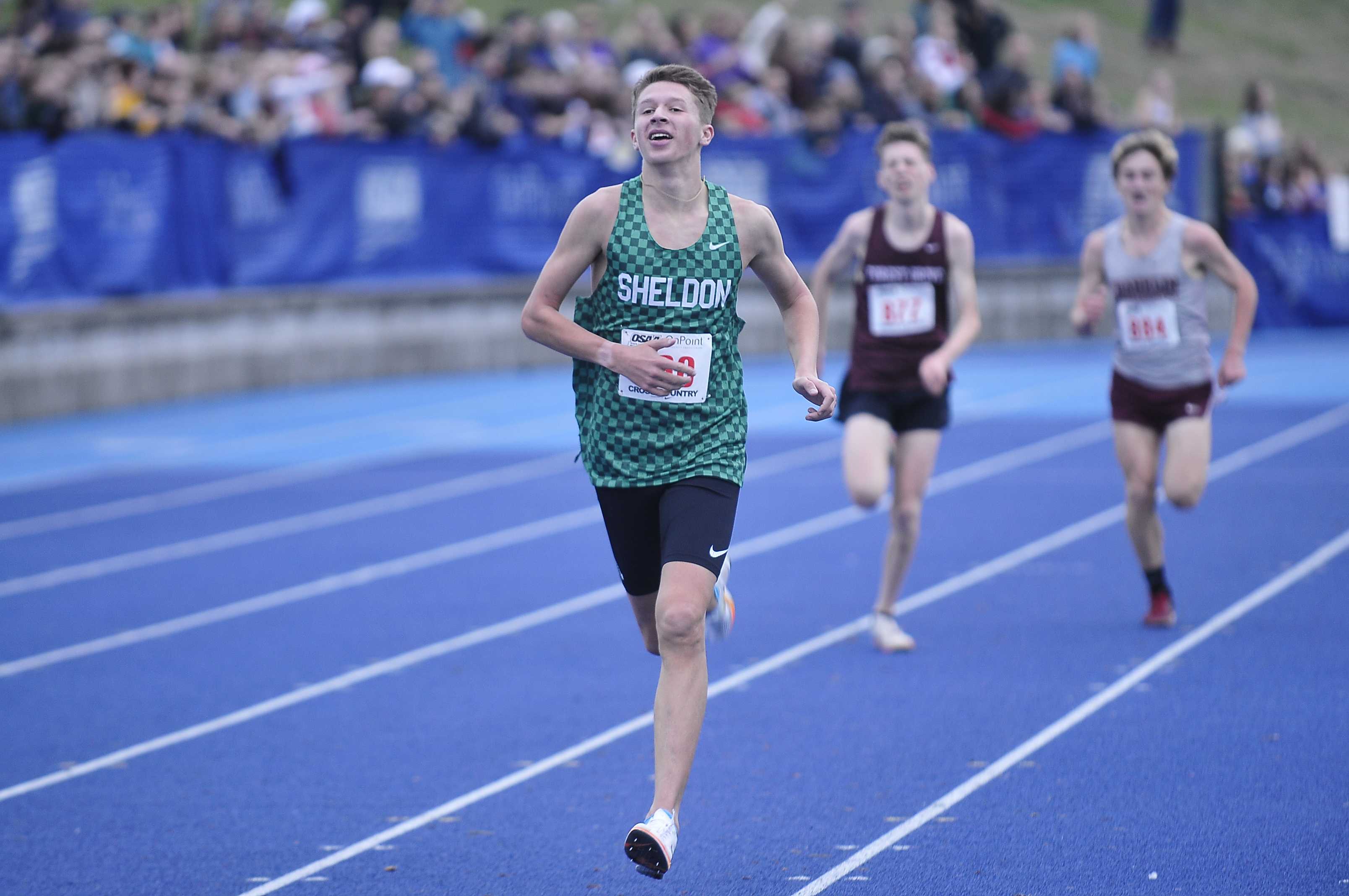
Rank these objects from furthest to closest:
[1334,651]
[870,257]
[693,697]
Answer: [870,257]
[1334,651]
[693,697]

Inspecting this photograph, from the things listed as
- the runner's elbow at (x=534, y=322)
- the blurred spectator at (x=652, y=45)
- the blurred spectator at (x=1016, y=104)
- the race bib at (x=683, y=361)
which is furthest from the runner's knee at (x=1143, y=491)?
the blurred spectator at (x=1016, y=104)

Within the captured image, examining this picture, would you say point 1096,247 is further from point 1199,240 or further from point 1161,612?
point 1161,612

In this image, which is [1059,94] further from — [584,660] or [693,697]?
[693,697]

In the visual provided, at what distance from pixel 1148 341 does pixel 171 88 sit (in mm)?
11209

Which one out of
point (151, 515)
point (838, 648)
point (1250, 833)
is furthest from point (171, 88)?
point (1250, 833)

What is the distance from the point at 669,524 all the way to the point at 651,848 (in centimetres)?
89

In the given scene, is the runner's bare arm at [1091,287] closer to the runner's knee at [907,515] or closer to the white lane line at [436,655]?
the runner's knee at [907,515]

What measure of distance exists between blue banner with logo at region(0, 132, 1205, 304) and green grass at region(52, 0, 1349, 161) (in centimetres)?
1159

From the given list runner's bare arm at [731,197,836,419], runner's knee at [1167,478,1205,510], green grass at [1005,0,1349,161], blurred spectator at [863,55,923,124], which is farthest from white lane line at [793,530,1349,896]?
green grass at [1005,0,1349,161]

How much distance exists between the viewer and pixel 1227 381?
23.9 ft

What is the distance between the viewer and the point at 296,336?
17844 millimetres

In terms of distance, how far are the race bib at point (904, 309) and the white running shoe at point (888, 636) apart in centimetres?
122

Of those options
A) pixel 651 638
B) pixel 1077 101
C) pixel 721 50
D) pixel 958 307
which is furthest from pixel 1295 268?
pixel 651 638

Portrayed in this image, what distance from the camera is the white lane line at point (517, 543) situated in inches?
317
